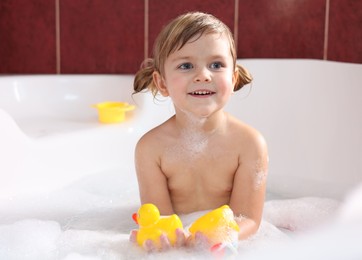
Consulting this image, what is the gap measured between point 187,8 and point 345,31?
0.59m

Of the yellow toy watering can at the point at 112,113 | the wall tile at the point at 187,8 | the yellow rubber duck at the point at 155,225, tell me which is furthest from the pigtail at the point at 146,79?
the wall tile at the point at 187,8

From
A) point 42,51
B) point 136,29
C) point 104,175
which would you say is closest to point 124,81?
point 136,29

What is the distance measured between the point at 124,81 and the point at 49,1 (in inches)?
17.3

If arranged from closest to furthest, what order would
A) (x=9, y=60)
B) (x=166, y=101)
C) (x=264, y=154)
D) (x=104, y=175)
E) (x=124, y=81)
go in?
1. (x=264, y=154)
2. (x=104, y=175)
3. (x=166, y=101)
4. (x=124, y=81)
5. (x=9, y=60)

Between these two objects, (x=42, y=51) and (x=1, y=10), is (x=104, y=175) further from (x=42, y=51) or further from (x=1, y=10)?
(x=1, y=10)

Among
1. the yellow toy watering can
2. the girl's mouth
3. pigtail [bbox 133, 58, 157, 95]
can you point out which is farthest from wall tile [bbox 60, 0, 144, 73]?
the girl's mouth

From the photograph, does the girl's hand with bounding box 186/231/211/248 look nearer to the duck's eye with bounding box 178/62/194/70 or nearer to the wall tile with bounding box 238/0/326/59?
the duck's eye with bounding box 178/62/194/70

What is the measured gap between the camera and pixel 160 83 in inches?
51.0

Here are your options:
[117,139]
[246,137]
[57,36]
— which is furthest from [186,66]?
[57,36]

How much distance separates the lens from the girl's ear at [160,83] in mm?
1287

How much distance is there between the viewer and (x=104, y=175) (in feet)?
5.91

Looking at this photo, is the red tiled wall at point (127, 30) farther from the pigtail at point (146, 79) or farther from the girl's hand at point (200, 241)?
the girl's hand at point (200, 241)

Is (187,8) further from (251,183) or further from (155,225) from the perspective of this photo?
(155,225)

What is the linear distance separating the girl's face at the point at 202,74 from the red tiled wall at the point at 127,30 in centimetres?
110
